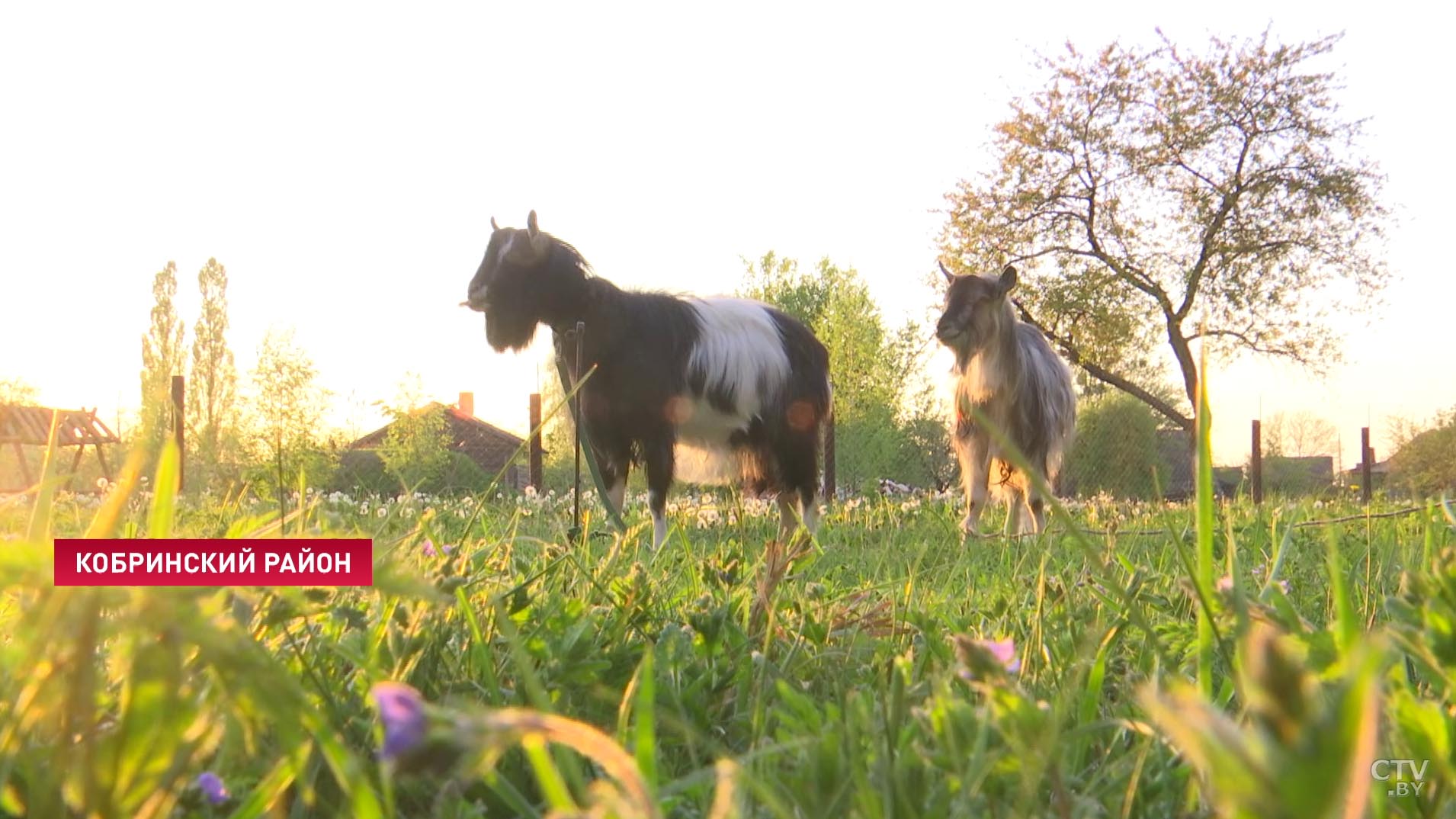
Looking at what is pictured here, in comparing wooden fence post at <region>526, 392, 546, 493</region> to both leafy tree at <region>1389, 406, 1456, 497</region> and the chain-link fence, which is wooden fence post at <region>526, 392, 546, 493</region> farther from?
leafy tree at <region>1389, 406, 1456, 497</region>

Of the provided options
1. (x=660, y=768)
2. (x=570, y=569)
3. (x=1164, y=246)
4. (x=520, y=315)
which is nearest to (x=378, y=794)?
(x=660, y=768)

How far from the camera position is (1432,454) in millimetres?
34750

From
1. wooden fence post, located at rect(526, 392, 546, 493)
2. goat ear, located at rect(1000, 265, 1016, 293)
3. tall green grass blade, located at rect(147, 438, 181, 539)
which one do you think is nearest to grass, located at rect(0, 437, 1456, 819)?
tall green grass blade, located at rect(147, 438, 181, 539)

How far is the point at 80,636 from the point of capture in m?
0.69

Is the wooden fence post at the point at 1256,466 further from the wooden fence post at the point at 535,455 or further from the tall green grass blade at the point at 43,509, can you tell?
the tall green grass blade at the point at 43,509

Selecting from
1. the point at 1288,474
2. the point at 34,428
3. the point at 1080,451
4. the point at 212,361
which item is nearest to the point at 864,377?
the point at 1080,451

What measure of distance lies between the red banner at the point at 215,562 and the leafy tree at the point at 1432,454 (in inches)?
1448

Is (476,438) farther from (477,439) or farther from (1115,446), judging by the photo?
(1115,446)

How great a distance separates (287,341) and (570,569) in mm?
36491

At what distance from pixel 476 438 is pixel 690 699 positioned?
5056 cm

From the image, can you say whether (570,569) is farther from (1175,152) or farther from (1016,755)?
(1175,152)

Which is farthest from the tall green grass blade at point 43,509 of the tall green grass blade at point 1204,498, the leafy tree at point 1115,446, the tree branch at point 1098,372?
the leafy tree at point 1115,446

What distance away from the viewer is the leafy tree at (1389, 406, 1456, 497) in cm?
3284

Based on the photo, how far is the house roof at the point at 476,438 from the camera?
157ft
